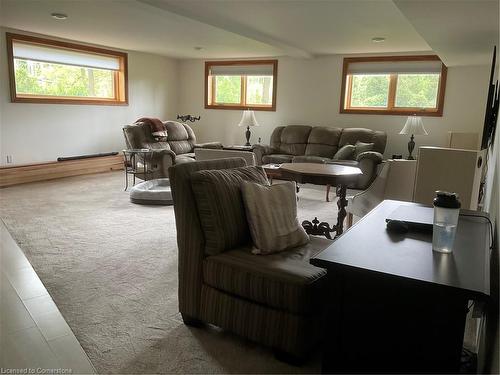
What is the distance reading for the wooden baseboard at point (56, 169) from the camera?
559cm

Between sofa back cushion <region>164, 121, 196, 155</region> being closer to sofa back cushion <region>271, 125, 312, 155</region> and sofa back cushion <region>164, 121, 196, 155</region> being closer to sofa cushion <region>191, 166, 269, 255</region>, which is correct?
sofa back cushion <region>271, 125, 312, 155</region>

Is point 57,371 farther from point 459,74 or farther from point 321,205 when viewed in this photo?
point 459,74

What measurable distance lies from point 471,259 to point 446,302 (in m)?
0.25

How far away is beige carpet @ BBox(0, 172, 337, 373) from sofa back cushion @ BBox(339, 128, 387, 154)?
65.6 inches

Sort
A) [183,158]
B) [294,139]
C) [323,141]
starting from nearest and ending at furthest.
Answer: [183,158] < [323,141] < [294,139]

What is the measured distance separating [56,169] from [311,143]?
419 cm

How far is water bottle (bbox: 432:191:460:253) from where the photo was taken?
1323 mm

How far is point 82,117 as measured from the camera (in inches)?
263

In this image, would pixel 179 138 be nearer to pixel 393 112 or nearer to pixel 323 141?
A: pixel 323 141

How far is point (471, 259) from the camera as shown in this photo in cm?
125

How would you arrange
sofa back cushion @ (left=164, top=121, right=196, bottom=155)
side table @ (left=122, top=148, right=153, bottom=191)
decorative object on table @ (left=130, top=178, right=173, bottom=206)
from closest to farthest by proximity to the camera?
1. decorative object on table @ (left=130, top=178, right=173, bottom=206)
2. side table @ (left=122, top=148, right=153, bottom=191)
3. sofa back cushion @ (left=164, top=121, right=196, bottom=155)

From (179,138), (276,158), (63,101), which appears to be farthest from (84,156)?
(276,158)

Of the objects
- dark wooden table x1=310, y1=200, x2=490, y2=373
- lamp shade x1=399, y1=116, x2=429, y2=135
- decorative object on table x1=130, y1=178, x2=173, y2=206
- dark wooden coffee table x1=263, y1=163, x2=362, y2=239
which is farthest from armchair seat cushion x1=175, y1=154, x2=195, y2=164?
dark wooden table x1=310, y1=200, x2=490, y2=373

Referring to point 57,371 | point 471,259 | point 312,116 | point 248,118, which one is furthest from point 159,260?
point 312,116
